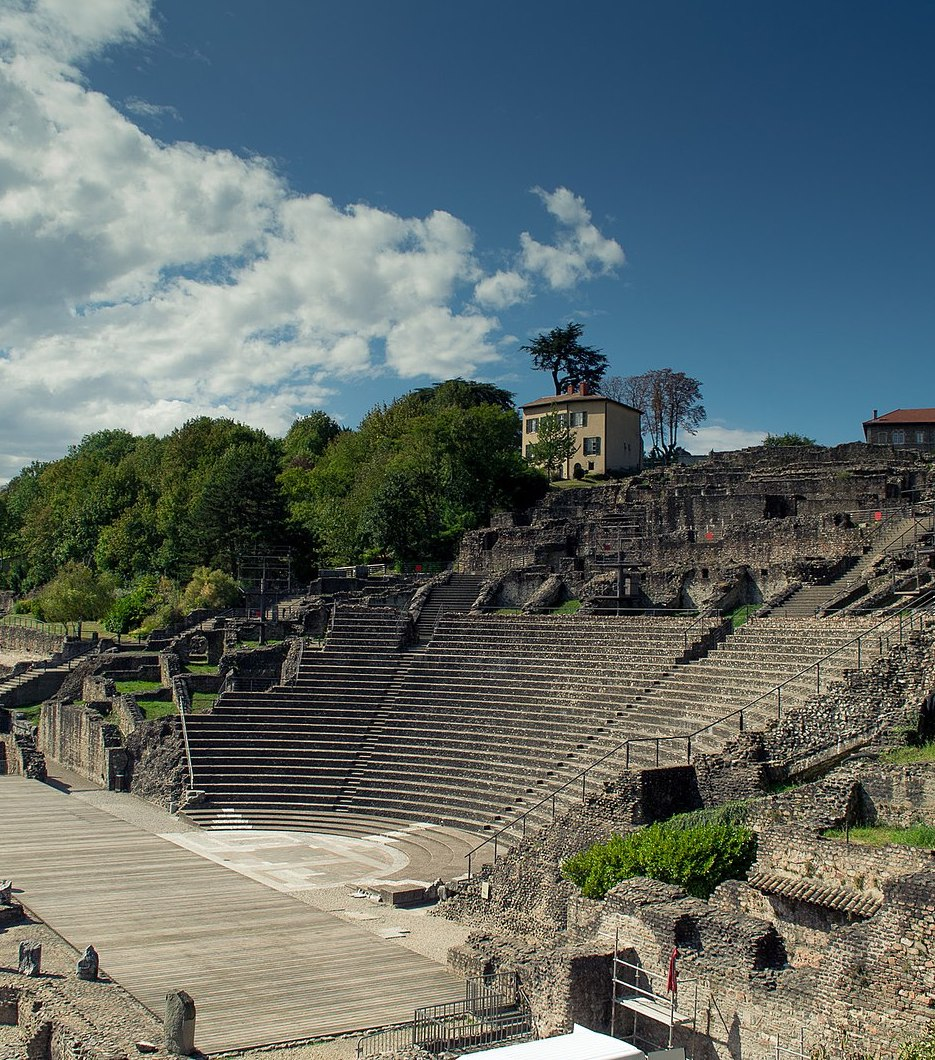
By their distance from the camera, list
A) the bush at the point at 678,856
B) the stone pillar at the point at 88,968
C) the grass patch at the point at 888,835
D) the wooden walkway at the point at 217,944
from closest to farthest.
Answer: the grass patch at the point at 888,835, the wooden walkway at the point at 217,944, the stone pillar at the point at 88,968, the bush at the point at 678,856

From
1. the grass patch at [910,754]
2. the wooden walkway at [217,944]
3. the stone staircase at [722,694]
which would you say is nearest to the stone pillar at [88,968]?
the wooden walkway at [217,944]

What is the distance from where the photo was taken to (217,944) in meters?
16.2

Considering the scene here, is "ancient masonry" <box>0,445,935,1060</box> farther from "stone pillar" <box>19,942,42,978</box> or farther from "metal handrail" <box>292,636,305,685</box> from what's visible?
"stone pillar" <box>19,942,42,978</box>

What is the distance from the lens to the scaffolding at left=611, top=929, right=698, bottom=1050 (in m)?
→ 12.3

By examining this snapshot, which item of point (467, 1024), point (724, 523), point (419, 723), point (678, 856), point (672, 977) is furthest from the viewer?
point (724, 523)

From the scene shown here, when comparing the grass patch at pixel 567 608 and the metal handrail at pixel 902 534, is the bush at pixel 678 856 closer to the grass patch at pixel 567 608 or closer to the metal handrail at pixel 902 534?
the metal handrail at pixel 902 534

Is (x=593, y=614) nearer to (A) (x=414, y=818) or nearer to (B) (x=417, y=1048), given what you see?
(A) (x=414, y=818)

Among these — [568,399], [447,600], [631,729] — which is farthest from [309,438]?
[631,729]

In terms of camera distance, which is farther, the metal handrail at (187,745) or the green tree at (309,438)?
the green tree at (309,438)

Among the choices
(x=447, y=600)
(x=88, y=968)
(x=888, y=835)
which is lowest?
(x=88, y=968)

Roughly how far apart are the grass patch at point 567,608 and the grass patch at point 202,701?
11.7 metres

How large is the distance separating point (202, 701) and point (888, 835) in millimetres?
23998

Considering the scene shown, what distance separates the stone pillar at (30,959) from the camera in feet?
46.2

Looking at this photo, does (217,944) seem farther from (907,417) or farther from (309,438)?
(309,438)
